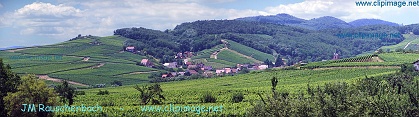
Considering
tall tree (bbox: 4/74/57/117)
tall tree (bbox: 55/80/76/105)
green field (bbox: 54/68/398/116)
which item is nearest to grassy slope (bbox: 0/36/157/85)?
green field (bbox: 54/68/398/116)

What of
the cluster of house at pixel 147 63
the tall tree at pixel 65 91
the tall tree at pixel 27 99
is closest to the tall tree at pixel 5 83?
the tall tree at pixel 27 99

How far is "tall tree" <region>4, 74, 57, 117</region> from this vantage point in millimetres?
53469

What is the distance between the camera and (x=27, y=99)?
53.5m

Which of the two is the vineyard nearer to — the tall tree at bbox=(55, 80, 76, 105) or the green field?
the green field

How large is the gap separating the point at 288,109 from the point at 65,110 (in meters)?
36.5

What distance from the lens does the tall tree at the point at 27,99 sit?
5347cm

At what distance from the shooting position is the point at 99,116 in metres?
61.7

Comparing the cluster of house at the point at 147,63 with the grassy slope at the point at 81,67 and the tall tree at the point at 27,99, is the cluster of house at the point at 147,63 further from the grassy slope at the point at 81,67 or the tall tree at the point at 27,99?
the tall tree at the point at 27,99

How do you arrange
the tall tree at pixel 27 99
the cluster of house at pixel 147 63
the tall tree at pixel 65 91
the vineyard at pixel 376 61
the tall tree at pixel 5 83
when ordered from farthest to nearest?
the cluster of house at pixel 147 63 < the vineyard at pixel 376 61 < the tall tree at pixel 65 91 < the tall tree at pixel 5 83 < the tall tree at pixel 27 99

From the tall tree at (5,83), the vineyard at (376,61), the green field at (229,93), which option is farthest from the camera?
the vineyard at (376,61)

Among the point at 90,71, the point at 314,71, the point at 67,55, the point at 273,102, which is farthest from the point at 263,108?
the point at 67,55

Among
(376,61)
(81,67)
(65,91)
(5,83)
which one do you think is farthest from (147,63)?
(5,83)

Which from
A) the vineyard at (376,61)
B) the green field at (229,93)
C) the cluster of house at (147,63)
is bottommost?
the green field at (229,93)

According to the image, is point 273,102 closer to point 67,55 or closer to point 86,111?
Answer: point 86,111
